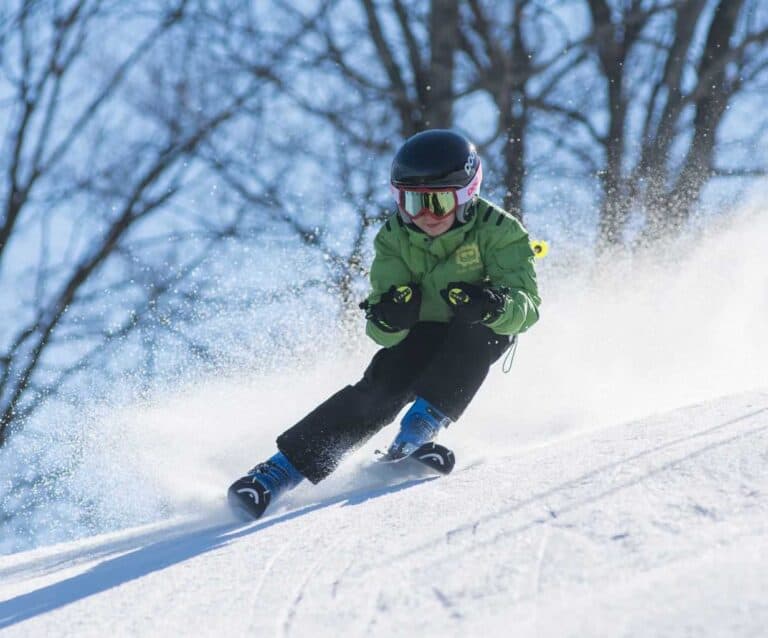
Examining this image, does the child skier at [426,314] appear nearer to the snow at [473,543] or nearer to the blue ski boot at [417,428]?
the blue ski boot at [417,428]

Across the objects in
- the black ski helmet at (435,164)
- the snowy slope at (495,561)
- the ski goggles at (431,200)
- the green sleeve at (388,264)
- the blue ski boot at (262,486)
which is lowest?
the snowy slope at (495,561)

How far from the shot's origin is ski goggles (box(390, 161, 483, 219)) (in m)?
3.88

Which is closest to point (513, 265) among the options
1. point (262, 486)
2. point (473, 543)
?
point (262, 486)

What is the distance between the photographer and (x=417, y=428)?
3684 mm

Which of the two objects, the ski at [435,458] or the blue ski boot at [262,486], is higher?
the ski at [435,458]

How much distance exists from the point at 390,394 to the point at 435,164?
36.9 inches

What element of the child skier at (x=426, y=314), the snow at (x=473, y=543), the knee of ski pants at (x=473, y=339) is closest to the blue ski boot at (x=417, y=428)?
the child skier at (x=426, y=314)

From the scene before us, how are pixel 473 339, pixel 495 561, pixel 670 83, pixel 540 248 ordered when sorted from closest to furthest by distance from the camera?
pixel 495 561 < pixel 473 339 < pixel 540 248 < pixel 670 83

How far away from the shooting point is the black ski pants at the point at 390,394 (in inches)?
144

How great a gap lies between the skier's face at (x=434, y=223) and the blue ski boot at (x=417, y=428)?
715mm

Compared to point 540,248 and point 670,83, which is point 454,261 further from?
point 670,83

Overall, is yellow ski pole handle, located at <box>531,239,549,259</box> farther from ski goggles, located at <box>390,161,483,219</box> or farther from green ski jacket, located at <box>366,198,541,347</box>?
ski goggles, located at <box>390,161,483,219</box>

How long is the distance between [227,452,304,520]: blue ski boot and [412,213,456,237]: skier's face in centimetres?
110

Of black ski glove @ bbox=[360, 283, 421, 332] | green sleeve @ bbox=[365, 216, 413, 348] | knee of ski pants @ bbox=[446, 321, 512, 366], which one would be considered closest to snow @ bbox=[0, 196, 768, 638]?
knee of ski pants @ bbox=[446, 321, 512, 366]
